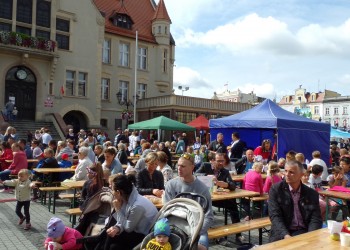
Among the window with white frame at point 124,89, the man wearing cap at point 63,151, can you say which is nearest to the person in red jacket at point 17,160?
the man wearing cap at point 63,151

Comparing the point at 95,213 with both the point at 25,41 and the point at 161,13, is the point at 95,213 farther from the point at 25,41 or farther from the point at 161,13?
the point at 161,13

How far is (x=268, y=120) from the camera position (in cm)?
1442

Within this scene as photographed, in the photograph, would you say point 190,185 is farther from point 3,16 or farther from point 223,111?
point 223,111

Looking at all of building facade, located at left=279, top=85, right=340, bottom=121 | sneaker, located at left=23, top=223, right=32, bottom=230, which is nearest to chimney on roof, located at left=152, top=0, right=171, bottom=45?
sneaker, located at left=23, top=223, right=32, bottom=230

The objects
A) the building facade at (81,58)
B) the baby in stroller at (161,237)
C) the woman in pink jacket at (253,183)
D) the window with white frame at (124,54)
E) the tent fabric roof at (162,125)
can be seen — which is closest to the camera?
the baby in stroller at (161,237)

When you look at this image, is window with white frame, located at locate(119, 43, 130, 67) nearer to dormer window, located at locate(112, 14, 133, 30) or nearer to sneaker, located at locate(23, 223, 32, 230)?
dormer window, located at locate(112, 14, 133, 30)

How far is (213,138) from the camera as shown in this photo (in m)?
17.4

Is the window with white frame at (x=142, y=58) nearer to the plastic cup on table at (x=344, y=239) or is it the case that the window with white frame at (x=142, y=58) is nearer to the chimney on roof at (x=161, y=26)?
the chimney on roof at (x=161, y=26)

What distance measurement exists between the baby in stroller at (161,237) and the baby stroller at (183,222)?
0.09 m

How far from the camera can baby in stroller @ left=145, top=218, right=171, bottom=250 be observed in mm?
3908

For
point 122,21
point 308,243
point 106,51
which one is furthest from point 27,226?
point 122,21

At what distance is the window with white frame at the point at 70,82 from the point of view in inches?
1172

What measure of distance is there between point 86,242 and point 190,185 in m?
1.53

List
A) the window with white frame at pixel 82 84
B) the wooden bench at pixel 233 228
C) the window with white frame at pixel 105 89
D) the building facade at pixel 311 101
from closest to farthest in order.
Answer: the wooden bench at pixel 233 228, the window with white frame at pixel 82 84, the window with white frame at pixel 105 89, the building facade at pixel 311 101
